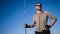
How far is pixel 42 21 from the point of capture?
1.67 m

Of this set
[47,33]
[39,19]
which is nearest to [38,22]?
[39,19]

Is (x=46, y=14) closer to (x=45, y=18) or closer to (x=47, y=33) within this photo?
(x=45, y=18)

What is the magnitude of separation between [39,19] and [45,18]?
2.6 inches

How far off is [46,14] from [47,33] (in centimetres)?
20

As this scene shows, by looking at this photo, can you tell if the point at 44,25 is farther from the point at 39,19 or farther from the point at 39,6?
the point at 39,6

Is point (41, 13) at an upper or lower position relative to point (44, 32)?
upper

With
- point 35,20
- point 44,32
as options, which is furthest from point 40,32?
point 35,20

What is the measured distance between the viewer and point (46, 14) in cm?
168

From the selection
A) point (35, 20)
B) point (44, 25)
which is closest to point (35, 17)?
point (35, 20)

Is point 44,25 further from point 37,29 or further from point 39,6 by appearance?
point 39,6

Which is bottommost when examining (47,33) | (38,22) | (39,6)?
(47,33)

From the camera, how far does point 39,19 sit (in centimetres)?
169

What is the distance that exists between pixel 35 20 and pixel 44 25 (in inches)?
5.0

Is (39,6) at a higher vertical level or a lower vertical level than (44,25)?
higher
